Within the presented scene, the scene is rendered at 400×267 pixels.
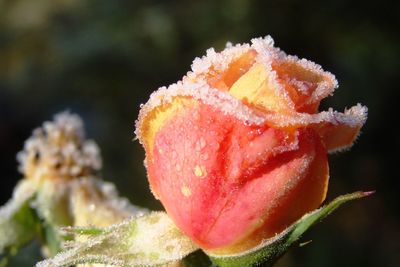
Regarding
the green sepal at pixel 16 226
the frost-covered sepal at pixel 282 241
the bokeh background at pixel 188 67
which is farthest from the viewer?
the bokeh background at pixel 188 67

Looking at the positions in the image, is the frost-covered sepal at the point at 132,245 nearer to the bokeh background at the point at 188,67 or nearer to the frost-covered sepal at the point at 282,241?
the frost-covered sepal at the point at 282,241

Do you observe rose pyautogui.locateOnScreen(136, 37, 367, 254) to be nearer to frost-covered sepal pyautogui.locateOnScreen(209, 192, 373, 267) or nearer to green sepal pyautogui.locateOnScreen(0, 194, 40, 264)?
frost-covered sepal pyautogui.locateOnScreen(209, 192, 373, 267)

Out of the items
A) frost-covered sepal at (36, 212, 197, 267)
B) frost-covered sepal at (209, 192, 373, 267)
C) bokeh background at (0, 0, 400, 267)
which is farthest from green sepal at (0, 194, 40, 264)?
bokeh background at (0, 0, 400, 267)

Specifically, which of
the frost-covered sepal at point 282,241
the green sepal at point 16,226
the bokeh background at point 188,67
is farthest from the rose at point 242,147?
the bokeh background at point 188,67

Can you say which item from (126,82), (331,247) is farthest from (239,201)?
(126,82)

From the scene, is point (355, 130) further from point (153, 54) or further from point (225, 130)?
point (153, 54)

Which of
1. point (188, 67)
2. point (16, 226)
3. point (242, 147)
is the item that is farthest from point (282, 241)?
point (188, 67)
